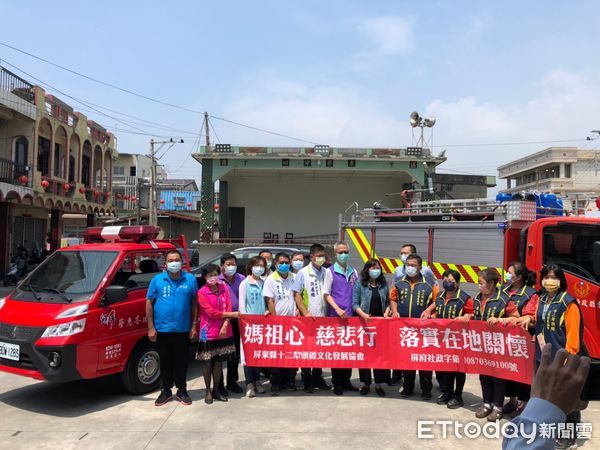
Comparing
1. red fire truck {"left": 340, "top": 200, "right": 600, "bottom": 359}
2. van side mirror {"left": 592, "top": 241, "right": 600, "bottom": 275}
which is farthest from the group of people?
red fire truck {"left": 340, "top": 200, "right": 600, "bottom": 359}

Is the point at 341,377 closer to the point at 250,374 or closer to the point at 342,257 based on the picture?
the point at 250,374

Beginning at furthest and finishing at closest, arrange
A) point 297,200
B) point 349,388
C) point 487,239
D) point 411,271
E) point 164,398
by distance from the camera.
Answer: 1. point 297,200
2. point 487,239
3. point 349,388
4. point 411,271
5. point 164,398

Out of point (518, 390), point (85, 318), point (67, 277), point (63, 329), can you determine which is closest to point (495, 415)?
point (518, 390)

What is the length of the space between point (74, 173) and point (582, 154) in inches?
1878

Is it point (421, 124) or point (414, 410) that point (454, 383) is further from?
point (421, 124)

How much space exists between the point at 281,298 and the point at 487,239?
3.75 m

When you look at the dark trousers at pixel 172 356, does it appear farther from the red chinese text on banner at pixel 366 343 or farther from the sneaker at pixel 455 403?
the sneaker at pixel 455 403

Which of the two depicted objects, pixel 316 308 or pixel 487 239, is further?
pixel 487 239

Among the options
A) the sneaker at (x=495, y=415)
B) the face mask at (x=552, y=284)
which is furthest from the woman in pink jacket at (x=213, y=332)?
the face mask at (x=552, y=284)

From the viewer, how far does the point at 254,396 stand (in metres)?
5.87

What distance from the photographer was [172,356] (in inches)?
224

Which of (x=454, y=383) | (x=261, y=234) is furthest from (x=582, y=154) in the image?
(x=454, y=383)

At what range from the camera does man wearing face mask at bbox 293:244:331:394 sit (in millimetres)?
6070

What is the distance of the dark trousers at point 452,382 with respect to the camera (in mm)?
5574
